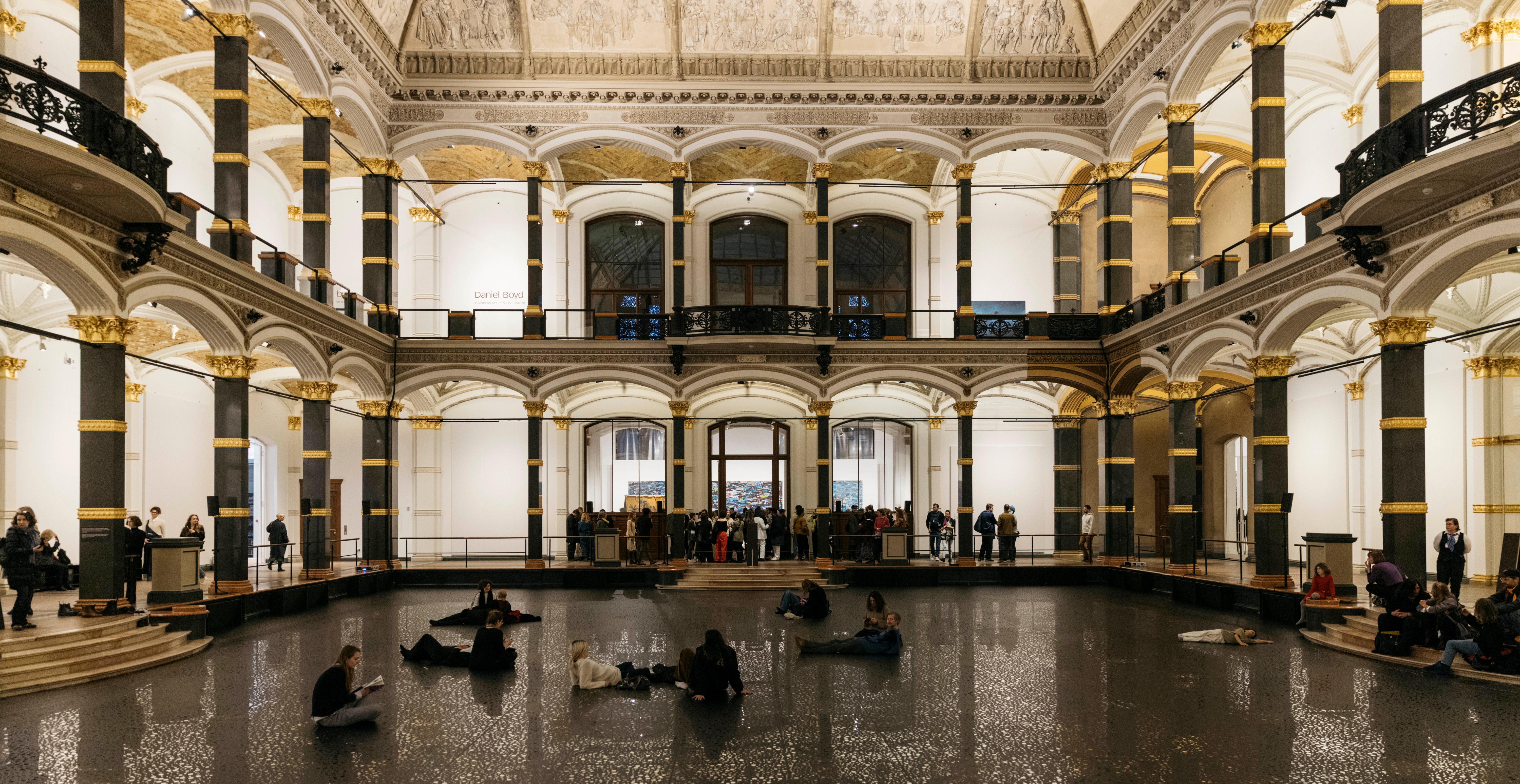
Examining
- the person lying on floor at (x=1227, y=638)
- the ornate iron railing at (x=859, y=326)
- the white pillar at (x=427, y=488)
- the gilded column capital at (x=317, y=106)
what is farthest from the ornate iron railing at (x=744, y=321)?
the person lying on floor at (x=1227, y=638)

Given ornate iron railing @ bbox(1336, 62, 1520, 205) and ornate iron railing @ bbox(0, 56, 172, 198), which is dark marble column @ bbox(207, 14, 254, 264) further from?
ornate iron railing @ bbox(1336, 62, 1520, 205)

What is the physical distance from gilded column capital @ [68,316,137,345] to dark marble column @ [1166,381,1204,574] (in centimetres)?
1733

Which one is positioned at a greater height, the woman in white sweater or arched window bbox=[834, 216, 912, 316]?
arched window bbox=[834, 216, 912, 316]

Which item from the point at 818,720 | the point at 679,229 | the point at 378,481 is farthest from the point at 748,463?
the point at 818,720

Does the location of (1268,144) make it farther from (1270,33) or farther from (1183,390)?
(1183,390)

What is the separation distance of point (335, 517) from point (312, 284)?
11812 millimetres

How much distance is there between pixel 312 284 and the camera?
17.9 metres

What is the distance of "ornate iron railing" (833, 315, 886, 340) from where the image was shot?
72.3 ft

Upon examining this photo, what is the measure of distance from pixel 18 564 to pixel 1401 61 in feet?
59.3

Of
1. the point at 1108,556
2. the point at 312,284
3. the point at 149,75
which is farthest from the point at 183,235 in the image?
the point at 1108,556

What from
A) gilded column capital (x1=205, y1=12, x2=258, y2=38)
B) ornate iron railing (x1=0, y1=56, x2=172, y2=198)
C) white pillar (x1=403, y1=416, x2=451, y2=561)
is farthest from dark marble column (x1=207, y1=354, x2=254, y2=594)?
white pillar (x1=403, y1=416, x2=451, y2=561)

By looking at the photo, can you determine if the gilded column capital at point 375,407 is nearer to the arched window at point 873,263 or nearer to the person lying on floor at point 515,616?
the person lying on floor at point 515,616

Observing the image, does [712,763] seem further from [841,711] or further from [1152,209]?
[1152,209]

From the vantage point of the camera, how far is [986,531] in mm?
22047
